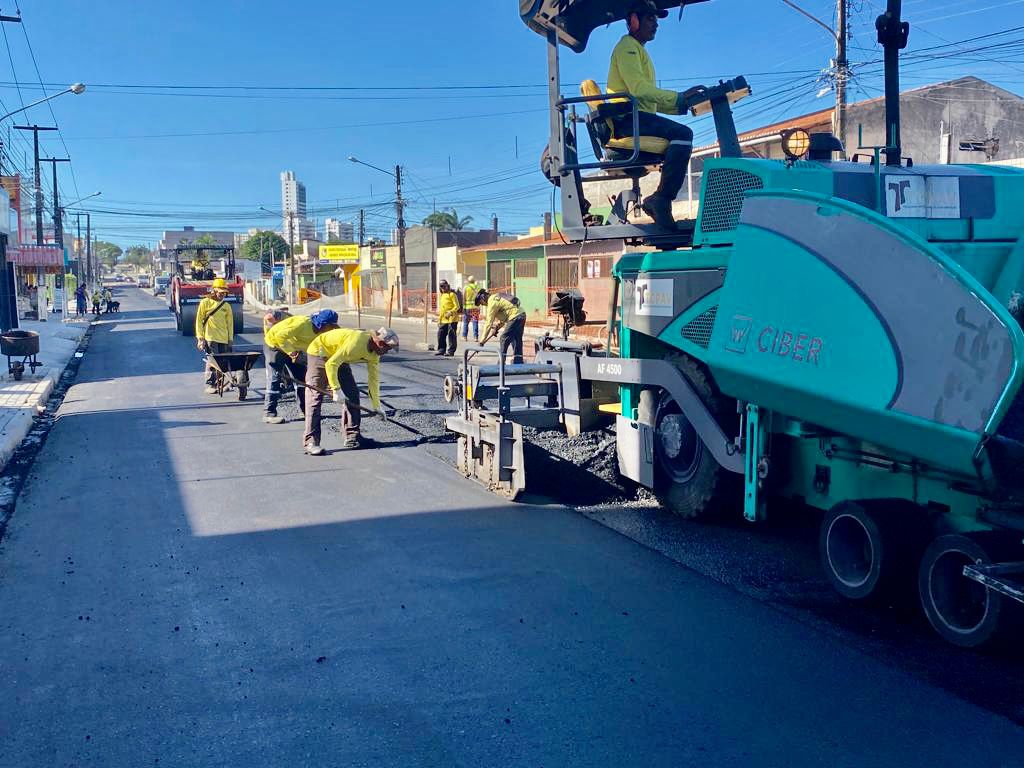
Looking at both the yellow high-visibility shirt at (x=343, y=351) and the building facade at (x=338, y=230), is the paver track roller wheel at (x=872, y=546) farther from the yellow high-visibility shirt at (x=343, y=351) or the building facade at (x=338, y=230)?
the building facade at (x=338, y=230)

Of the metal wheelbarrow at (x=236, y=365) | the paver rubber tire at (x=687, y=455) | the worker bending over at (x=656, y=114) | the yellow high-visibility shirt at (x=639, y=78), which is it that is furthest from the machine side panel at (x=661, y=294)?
the metal wheelbarrow at (x=236, y=365)

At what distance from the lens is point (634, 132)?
21.5 ft

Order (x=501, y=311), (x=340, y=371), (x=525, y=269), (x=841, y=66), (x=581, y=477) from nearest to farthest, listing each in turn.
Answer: (x=581, y=477) → (x=340, y=371) → (x=501, y=311) → (x=841, y=66) → (x=525, y=269)

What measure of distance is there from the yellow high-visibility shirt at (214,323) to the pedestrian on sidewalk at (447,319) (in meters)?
6.46

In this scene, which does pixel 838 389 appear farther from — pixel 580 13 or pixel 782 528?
pixel 580 13

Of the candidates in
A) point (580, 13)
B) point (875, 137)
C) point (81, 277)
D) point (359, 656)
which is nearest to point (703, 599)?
point (359, 656)

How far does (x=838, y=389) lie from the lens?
4598 millimetres

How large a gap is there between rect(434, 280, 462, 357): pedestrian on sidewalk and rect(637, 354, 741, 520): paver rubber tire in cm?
Answer: 1360

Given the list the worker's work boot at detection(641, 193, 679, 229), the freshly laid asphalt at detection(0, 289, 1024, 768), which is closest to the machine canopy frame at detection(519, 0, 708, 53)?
the worker's work boot at detection(641, 193, 679, 229)

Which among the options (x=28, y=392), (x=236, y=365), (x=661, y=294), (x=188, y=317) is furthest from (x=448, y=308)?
(x=661, y=294)

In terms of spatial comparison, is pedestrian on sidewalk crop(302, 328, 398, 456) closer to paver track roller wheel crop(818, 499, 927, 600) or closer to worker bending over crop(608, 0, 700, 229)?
worker bending over crop(608, 0, 700, 229)

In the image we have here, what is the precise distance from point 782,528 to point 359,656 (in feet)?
11.2

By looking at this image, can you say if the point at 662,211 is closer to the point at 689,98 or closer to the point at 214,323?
the point at 689,98

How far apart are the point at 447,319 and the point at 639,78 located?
14.1 meters
